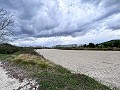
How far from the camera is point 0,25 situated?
31531 millimetres

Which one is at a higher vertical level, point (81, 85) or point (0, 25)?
point (0, 25)

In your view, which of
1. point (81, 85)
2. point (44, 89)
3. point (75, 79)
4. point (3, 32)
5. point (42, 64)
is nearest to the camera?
point (44, 89)

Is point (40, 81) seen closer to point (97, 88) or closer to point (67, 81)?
point (67, 81)

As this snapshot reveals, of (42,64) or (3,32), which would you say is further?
(3,32)

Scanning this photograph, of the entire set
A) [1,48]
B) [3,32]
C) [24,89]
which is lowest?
[24,89]

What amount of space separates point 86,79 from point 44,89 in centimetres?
233

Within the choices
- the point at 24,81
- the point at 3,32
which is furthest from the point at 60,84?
the point at 3,32

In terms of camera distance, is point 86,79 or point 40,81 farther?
point 86,79

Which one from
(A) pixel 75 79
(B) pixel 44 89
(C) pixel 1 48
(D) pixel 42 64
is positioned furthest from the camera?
(C) pixel 1 48

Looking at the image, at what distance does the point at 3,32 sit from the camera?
30797 mm

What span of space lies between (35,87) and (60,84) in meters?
0.99

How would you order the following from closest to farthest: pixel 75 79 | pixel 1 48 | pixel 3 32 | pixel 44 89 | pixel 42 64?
pixel 44 89 < pixel 75 79 < pixel 42 64 < pixel 3 32 < pixel 1 48

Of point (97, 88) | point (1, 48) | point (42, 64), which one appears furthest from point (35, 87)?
point (1, 48)

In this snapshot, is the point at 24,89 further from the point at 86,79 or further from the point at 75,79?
the point at 86,79
